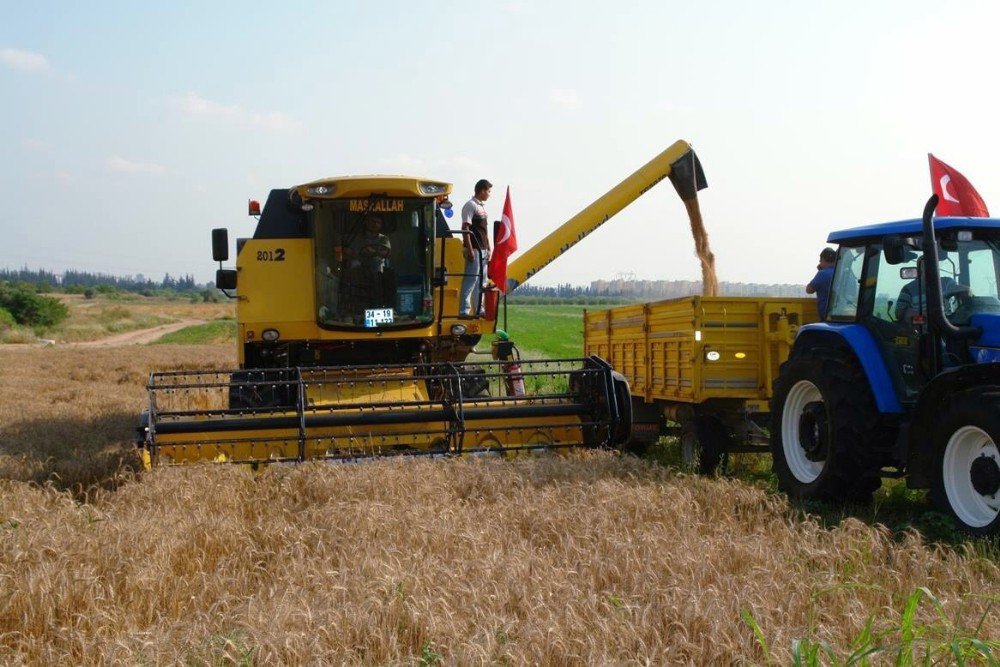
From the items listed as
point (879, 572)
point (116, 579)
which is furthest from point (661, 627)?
point (116, 579)

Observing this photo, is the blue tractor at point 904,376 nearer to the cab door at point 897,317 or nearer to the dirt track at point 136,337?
the cab door at point 897,317

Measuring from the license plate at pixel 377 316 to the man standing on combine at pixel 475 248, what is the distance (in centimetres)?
74

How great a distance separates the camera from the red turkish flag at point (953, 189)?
29.3 ft

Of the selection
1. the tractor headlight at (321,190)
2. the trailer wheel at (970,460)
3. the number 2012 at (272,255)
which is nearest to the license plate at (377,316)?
the number 2012 at (272,255)

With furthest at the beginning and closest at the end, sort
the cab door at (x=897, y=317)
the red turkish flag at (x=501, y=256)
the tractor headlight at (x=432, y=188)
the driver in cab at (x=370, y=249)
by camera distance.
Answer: the red turkish flag at (x=501, y=256) → the driver in cab at (x=370, y=249) → the tractor headlight at (x=432, y=188) → the cab door at (x=897, y=317)

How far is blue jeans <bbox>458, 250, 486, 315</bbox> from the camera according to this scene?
10516 mm

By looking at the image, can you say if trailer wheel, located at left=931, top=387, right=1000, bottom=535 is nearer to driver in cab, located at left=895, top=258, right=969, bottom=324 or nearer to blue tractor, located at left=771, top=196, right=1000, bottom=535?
blue tractor, located at left=771, top=196, right=1000, bottom=535

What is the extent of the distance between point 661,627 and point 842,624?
0.70m

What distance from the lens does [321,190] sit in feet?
32.9

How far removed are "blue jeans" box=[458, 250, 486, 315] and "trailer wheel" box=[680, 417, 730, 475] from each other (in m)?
2.55

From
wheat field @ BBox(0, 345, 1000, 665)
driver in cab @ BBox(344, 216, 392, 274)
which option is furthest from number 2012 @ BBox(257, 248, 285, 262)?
wheat field @ BBox(0, 345, 1000, 665)

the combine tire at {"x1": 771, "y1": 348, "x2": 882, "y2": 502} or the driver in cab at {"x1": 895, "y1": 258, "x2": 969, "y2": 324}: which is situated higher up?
the driver in cab at {"x1": 895, "y1": 258, "x2": 969, "y2": 324}

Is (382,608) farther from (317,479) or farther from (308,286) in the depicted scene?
(308,286)

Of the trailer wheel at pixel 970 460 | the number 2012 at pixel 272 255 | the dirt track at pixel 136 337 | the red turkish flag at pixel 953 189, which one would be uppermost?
the red turkish flag at pixel 953 189
